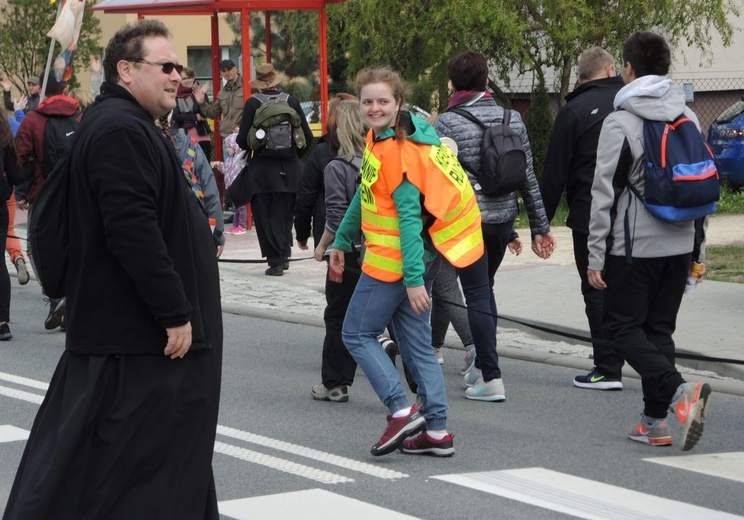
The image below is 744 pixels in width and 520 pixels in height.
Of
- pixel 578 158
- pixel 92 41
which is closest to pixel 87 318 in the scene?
pixel 578 158

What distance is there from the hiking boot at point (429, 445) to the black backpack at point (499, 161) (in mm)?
1663

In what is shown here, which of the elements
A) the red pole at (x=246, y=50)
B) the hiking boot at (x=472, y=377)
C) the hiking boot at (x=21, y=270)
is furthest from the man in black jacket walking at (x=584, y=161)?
the red pole at (x=246, y=50)

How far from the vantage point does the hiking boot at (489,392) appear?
25.1 feet

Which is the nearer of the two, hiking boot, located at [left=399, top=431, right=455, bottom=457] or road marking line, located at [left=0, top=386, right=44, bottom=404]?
hiking boot, located at [left=399, top=431, right=455, bottom=457]

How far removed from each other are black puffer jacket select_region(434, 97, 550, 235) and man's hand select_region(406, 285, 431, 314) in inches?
64.5

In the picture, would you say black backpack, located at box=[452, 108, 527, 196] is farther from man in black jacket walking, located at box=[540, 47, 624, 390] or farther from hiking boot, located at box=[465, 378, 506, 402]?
hiking boot, located at box=[465, 378, 506, 402]

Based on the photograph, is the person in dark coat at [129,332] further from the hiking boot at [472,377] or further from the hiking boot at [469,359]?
the hiking boot at [469,359]

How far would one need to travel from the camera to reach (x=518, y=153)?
746 centimetres

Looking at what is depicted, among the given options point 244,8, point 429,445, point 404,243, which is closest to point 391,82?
point 404,243

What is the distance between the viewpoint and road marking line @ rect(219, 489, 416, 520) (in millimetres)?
5332

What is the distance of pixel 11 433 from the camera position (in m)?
6.84

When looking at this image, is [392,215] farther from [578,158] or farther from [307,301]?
[307,301]

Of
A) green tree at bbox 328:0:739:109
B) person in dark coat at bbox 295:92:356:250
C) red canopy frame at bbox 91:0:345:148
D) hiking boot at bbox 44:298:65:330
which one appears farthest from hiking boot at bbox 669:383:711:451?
green tree at bbox 328:0:739:109

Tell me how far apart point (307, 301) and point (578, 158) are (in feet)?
14.3
